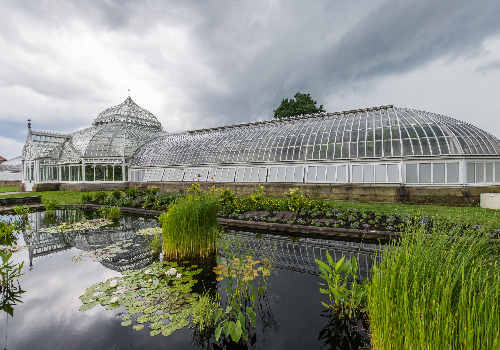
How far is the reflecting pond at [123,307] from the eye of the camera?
355cm

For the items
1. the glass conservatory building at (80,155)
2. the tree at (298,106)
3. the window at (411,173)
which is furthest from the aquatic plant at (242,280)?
the tree at (298,106)

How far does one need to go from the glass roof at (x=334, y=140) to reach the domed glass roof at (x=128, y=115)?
1176 cm

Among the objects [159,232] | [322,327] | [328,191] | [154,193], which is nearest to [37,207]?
[154,193]

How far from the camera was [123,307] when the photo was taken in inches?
174

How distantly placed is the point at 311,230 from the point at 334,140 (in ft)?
39.6

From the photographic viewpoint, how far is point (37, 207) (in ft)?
50.0

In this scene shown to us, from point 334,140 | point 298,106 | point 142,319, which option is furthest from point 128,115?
point 142,319

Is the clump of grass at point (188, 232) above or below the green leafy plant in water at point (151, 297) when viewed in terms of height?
above

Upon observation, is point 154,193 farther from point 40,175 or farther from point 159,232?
point 40,175

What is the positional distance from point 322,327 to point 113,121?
41.9m

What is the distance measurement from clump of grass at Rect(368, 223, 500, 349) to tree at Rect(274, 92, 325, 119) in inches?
1556

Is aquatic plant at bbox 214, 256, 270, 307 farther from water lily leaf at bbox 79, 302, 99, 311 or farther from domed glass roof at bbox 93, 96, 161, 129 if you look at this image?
domed glass roof at bbox 93, 96, 161, 129

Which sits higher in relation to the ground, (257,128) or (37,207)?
(257,128)

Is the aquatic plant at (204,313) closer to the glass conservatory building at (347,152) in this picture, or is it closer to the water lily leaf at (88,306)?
the water lily leaf at (88,306)
